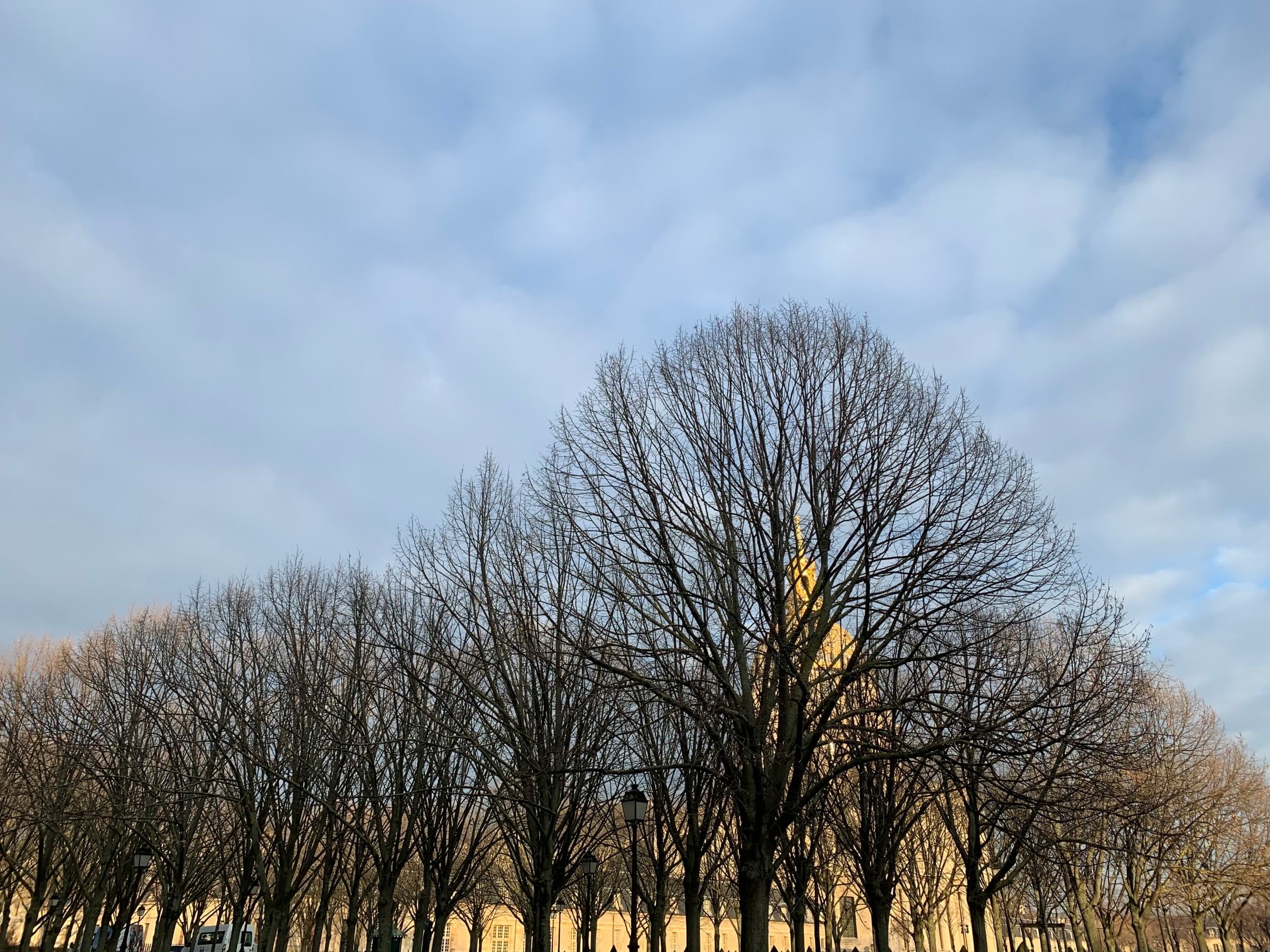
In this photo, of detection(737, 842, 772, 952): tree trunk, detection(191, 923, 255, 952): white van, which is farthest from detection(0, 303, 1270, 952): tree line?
detection(191, 923, 255, 952): white van

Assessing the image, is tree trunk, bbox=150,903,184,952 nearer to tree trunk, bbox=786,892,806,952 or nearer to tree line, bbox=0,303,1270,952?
tree line, bbox=0,303,1270,952

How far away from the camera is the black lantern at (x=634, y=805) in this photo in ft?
53.6

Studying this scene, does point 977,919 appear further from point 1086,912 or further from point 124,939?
point 124,939

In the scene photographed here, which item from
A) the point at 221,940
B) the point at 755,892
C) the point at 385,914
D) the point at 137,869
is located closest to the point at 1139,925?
the point at 755,892

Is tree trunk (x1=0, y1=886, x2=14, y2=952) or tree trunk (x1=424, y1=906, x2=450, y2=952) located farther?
tree trunk (x1=0, y1=886, x2=14, y2=952)

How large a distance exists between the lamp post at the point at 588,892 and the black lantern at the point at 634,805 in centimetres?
375

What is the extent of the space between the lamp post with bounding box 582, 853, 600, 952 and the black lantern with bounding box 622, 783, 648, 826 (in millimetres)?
3745

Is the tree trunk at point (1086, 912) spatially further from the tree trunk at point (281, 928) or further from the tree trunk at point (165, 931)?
the tree trunk at point (165, 931)

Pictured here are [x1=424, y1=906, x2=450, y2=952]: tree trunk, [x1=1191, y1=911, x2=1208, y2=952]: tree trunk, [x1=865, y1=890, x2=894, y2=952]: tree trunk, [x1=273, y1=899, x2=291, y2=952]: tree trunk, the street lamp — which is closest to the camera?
the street lamp

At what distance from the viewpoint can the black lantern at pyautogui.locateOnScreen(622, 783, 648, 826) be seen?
1633 cm

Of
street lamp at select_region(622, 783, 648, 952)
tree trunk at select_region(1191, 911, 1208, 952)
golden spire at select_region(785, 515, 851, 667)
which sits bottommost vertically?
tree trunk at select_region(1191, 911, 1208, 952)

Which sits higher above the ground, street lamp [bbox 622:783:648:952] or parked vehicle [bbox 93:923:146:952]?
street lamp [bbox 622:783:648:952]

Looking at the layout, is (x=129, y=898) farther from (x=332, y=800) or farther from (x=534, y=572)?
(x=534, y=572)

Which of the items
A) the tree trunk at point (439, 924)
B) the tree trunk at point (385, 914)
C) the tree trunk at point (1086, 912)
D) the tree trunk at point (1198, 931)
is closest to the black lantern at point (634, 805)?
the tree trunk at point (385, 914)
